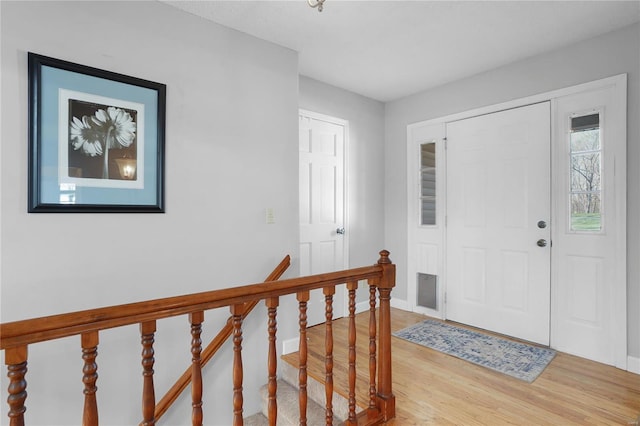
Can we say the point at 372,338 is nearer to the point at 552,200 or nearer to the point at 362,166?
the point at 552,200

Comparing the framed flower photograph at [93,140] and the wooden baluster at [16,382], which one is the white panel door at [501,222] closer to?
the framed flower photograph at [93,140]

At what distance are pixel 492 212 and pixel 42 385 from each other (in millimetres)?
3474

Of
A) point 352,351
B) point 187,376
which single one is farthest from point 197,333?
point 187,376

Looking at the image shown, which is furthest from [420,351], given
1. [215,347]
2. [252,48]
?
[252,48]

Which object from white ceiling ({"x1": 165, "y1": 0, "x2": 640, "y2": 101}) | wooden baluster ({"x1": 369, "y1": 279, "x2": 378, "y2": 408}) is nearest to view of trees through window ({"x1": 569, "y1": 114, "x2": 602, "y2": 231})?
white ceiling ({"x1": 165, "y1": 0, "x2": 640, "y2": 101})

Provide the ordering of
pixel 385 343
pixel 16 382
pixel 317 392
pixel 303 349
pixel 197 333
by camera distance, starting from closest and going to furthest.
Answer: pixel 16 382
pixel 197 333
pixel 303 349
pixel 385 343
pixel 317 392

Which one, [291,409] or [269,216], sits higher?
[269,216]

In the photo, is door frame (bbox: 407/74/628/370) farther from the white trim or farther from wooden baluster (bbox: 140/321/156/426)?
wooden baluster (bbox: 140/321/156/426)

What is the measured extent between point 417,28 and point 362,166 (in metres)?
1.65

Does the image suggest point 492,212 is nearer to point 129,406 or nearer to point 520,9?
point 520,9

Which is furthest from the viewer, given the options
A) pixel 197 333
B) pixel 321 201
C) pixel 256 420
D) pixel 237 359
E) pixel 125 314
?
pixel 321 201

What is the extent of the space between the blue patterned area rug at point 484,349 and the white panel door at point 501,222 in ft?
0.69

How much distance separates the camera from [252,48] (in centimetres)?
256

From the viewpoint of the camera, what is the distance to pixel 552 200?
2.82 meters
